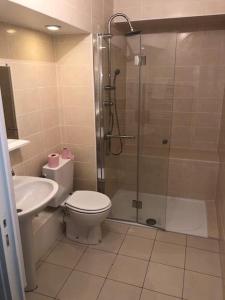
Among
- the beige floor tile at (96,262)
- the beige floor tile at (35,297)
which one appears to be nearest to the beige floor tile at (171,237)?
the beige floor tile at (96,262)

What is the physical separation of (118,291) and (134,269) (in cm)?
26

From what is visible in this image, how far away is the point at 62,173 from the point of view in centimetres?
238

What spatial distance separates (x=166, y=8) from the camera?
2.66m

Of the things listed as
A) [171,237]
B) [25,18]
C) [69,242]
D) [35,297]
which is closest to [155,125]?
[171,237]

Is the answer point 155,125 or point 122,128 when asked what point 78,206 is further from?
point 155,125

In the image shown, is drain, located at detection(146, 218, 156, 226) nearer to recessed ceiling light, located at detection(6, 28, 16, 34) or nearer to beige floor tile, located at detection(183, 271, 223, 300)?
beige floor tile, located at detection(183, 271, 223, 300)

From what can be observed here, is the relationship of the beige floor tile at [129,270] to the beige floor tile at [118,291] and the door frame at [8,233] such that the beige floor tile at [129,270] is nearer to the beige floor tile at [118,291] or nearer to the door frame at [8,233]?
the beige floor tile at [118,291]

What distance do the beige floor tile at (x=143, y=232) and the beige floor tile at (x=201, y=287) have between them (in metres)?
0.54

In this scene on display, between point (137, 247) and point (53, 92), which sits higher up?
point (53, 92)

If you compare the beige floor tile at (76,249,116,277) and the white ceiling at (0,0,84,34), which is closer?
the white ceiling at (0,0,84,34)

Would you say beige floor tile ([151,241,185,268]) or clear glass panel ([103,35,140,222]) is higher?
clear glass panel ([103,35,140,222])

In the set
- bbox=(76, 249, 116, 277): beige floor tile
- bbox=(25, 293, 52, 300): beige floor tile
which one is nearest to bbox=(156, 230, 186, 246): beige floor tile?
bbox=(76, 249, 116, 277): beige floor tile

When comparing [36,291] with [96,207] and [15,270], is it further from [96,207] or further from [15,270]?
[15,270]

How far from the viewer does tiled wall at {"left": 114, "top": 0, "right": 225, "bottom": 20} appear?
2.53 meters
